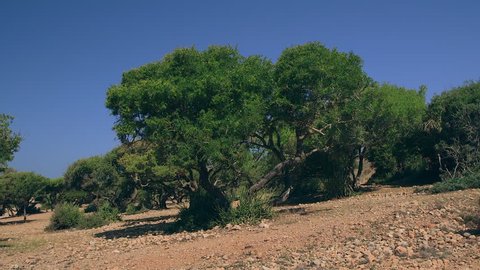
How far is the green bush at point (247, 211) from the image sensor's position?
603 inches

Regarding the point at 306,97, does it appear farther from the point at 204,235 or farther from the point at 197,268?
the point at 197,268

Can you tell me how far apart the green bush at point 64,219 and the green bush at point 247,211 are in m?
11.7

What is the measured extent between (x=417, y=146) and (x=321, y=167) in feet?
23.2

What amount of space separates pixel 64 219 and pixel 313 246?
17.5m

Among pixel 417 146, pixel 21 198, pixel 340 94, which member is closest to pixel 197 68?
pixel 340 94

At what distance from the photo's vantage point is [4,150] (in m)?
17.4

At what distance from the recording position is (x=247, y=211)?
15.6m

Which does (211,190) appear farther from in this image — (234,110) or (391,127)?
(391,127)

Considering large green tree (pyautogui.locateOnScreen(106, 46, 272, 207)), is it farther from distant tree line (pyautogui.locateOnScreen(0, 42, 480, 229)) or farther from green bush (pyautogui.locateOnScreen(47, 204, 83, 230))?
green bush (pyautogui.locateOnScreen(47, 204, 83, 230))

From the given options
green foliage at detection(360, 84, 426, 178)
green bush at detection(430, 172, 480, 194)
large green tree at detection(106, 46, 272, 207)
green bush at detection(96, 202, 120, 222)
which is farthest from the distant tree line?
green bush at detection(96, 202, 120, 222)

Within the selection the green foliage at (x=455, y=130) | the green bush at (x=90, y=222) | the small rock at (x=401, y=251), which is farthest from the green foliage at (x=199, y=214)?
the green foliage at (x=455, y=130)

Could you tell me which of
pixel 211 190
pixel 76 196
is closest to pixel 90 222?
pixel 211 190

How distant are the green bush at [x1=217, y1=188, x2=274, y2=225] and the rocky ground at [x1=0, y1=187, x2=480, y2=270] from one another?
0.65 m

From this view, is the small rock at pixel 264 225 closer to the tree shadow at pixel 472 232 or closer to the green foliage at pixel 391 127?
the tree shadow at pixel 472 232
